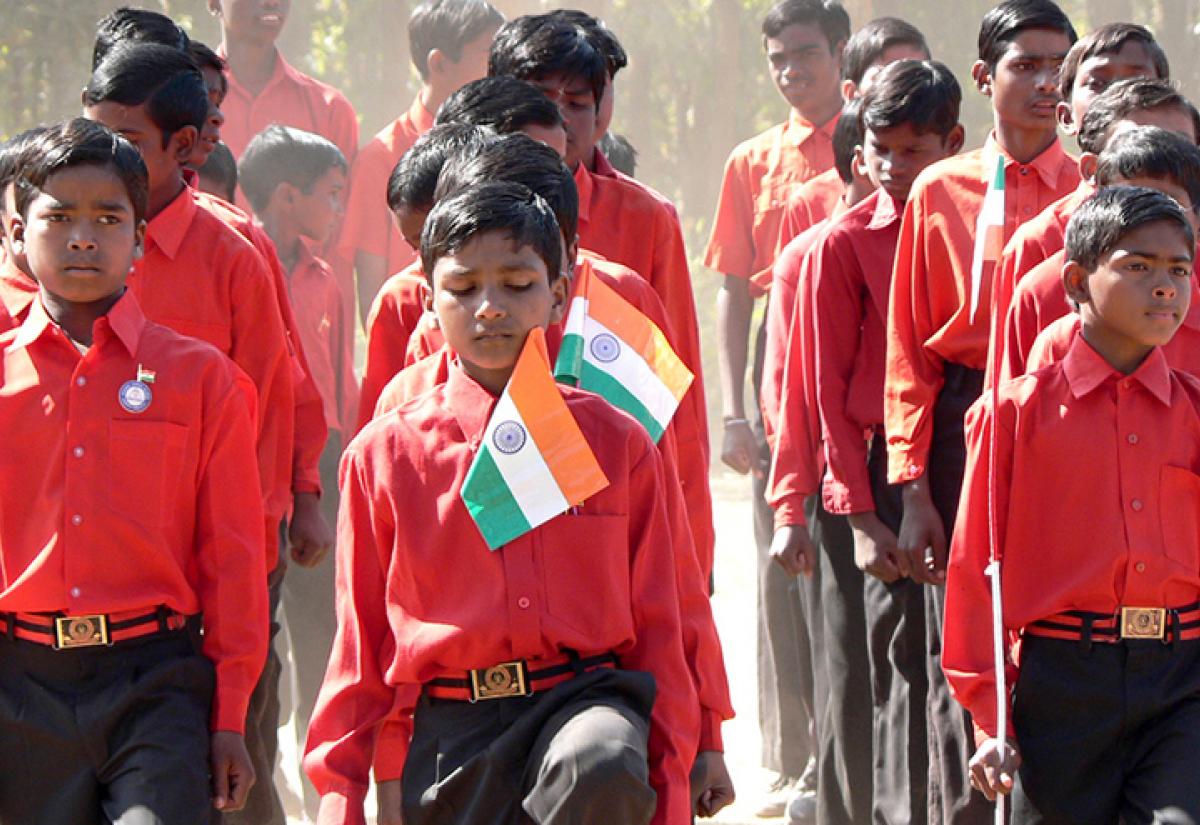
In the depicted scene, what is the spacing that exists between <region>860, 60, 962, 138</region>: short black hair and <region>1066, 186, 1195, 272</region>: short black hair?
1.57 metres

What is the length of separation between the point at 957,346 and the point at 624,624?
→ 182 cm

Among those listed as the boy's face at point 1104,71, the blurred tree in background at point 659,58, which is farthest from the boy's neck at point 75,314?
the blurred tree in background at point 659,58

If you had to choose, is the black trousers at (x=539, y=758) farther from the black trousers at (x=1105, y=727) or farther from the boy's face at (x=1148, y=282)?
the boy's face at (x=1148, y=282)

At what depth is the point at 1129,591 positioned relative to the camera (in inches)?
175

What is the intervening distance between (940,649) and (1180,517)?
109 centimetres

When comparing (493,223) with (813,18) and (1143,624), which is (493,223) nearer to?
(1143,624)

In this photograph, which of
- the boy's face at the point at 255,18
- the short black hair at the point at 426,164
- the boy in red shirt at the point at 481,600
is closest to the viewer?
the boy in red shirt at the point at 481,600

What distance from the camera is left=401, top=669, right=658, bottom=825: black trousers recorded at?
3641mm

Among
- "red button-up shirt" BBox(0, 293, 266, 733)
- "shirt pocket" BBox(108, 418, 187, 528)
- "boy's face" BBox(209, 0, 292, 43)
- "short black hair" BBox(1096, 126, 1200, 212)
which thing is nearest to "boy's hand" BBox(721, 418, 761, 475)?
"boy's face" BBox(209, 0, 292, 43)

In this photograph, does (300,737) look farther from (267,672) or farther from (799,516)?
(799,516)

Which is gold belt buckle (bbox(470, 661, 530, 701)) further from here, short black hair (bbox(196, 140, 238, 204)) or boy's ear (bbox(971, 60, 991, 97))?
short black hair (bbox(196, 140, 238, 204))

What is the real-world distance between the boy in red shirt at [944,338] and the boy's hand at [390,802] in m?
1.86

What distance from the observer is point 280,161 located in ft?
26.6

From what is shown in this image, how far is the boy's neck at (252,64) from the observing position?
354 inches
